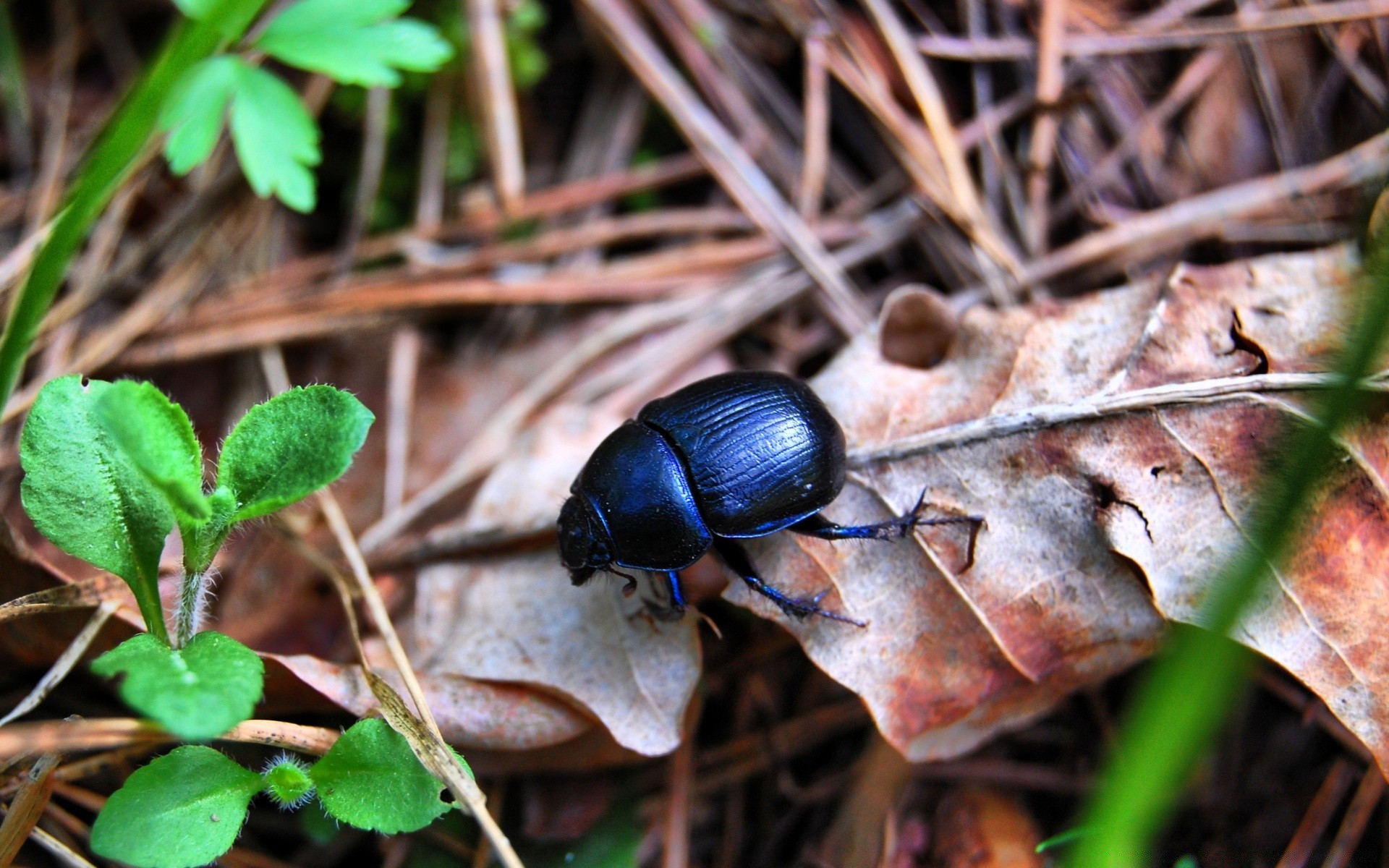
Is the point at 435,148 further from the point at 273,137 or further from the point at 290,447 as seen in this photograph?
the point at 290,447

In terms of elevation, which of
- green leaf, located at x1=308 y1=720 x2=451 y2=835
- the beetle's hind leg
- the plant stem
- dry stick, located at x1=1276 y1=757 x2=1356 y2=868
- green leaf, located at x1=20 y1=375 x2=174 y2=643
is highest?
green leaf, located at x1=20 y1=375 x2=174 y2=643

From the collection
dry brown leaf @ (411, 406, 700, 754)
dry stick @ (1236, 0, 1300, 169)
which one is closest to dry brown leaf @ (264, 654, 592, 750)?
dry brown leaf @ (411, 406, 700, 754)

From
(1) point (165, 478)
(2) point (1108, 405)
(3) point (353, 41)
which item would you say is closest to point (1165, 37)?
(2) point (1108, 405)

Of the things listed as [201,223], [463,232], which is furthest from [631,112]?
[201,223]

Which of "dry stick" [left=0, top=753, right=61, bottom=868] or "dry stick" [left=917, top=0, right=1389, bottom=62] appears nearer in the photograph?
"dry stick" [left=0, top=753, right=61, bottom=868]

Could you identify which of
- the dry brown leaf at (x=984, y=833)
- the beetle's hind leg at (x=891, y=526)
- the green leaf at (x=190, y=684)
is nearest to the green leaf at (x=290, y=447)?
the green leaf at (x=190, y=684)

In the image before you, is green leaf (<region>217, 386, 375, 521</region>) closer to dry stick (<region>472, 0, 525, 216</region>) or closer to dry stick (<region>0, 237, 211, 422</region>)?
dry stick (<region>0, 237, 211, 422</region>)

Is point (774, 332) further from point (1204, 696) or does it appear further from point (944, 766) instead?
point (1204, 696)
